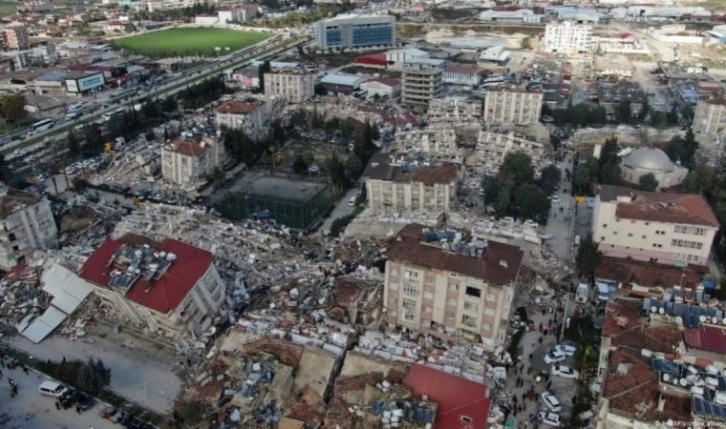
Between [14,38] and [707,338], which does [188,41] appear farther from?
[707,338]

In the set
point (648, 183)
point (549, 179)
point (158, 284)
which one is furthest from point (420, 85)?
point (158, 284)

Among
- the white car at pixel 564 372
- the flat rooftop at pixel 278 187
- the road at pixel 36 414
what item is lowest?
the road at pixel 36 414

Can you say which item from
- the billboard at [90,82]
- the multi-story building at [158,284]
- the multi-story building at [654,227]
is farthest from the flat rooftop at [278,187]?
the billboard at [90,82]

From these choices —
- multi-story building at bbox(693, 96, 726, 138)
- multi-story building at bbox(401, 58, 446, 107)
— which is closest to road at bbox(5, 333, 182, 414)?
multi-story building at bbox(401, 58, 446, 107)

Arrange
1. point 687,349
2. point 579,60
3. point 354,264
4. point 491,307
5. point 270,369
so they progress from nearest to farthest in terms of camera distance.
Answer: point 687,349
point 270,369
point 491,307
point 354,264
point 579,60

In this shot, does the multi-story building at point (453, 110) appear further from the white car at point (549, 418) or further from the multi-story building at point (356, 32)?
the multi-story building at point (356, 32)

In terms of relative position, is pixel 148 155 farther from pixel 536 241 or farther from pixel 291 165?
pixel 536 241

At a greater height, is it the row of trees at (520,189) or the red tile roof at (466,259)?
the red tile roof at (466,259)

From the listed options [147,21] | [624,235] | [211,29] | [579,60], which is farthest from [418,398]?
[147,21]
